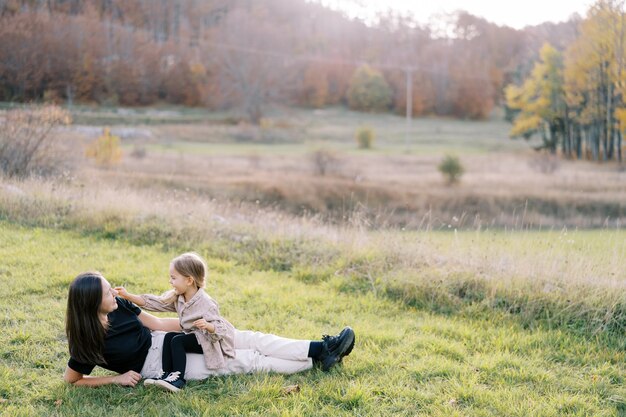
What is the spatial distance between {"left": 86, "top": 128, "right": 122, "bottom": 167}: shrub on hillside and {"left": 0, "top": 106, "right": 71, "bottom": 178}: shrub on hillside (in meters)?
8.28

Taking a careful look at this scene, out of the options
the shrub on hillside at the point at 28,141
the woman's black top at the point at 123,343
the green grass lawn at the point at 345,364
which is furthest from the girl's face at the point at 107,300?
the shrub on hillside at the point at 28,141

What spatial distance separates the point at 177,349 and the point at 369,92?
6291 cm

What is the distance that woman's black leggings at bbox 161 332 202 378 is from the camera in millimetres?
4078

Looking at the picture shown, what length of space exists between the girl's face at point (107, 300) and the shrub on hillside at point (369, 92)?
63.0 m

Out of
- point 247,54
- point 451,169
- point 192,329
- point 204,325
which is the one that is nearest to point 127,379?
point 192,329

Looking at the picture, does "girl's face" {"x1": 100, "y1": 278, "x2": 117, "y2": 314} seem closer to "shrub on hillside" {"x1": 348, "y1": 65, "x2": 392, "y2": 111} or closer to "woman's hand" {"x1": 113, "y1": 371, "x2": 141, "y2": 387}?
"woman's hand" {"x1": 113, "y1": 371, "x2": 141, "y2": 387}

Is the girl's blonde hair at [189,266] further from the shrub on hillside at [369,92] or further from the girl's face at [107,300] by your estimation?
the shrub on hillside at [369,92]

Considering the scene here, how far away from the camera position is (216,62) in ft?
192

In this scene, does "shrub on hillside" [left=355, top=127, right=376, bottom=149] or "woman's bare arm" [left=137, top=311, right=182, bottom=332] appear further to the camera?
"shrub on hillside" [left=355, top=127, right=376, bottom=149]

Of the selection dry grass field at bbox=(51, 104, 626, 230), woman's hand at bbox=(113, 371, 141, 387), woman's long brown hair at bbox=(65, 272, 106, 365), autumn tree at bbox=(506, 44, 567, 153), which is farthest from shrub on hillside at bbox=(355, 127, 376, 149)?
woman's long brown hair at bbox=(65, 272, 106, 365)

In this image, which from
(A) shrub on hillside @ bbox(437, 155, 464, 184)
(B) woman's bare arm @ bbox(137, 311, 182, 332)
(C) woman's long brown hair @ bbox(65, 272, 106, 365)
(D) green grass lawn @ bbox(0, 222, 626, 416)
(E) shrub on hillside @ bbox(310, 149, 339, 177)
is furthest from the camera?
(E) shrub on hillside @ bbox(310, 149, 339, 177)

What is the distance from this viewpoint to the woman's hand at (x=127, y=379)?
3957 millimetres

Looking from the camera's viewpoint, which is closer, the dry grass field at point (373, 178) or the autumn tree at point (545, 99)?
the dry grass field at point (373, 178)

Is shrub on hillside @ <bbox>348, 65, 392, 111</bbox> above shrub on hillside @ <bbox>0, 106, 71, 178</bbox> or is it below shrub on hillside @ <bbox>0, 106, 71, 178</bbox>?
above
